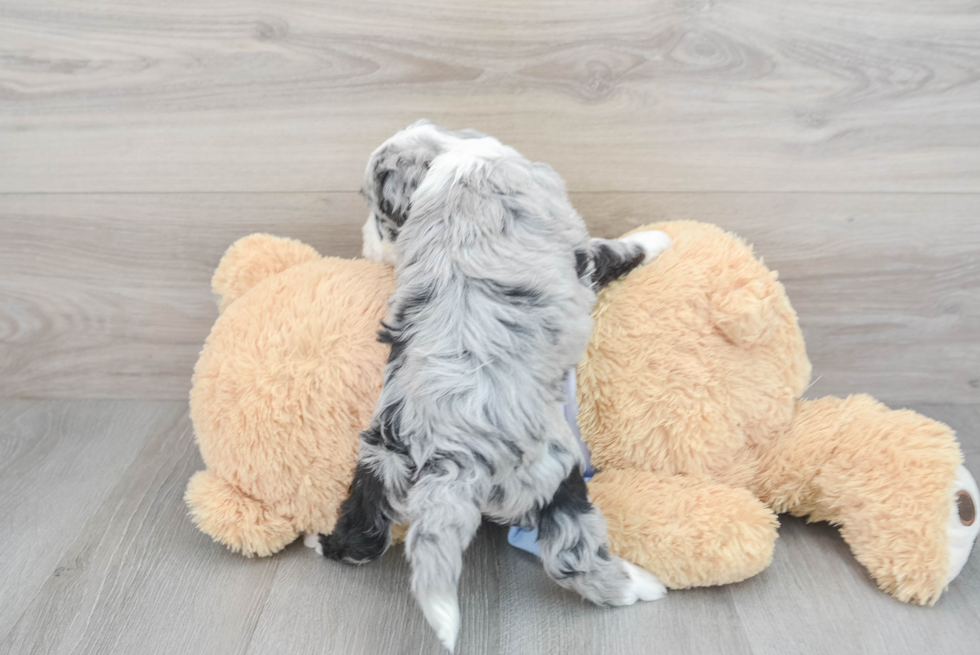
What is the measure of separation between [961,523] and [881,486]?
0.31ft

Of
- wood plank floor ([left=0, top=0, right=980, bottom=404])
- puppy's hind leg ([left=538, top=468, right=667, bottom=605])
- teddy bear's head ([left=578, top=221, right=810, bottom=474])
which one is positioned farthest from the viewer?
wood plank floor ([left=0, top=0, right=980, bottom=404])

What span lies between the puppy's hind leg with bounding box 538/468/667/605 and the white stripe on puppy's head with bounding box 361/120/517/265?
0.35 m

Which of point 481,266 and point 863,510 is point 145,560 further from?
point 863,510

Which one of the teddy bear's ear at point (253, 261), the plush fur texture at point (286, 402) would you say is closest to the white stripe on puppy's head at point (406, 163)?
the plush fur texture at point (286, 402)

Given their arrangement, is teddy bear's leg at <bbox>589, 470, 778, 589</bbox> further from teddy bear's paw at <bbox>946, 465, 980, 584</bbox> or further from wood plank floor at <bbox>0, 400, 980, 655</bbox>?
teddy bear's paw at <bbox>946, 465, 980, 584</bbox>

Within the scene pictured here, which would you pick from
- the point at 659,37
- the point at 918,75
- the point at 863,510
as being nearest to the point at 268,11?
the point at 659,37

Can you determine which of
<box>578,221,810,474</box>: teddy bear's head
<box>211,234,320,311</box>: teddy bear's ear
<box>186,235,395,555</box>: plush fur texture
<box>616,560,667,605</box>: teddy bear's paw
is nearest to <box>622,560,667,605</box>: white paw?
<box>616,560,667,605</box>: teddy bear's paw

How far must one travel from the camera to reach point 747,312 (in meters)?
0.86

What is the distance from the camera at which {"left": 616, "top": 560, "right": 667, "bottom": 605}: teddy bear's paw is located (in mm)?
838

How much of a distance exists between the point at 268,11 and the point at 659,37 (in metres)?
0.58

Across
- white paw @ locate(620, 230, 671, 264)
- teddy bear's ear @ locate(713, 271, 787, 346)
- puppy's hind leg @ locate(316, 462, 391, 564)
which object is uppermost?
white paw @ locate(620, 230, 671, 264)

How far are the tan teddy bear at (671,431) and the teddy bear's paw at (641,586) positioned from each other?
0.01 meters

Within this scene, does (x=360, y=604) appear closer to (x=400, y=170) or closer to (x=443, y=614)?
(x=443, y=614)

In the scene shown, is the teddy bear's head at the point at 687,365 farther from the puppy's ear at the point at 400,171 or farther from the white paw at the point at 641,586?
the puppy's ear at the point at 400,171
